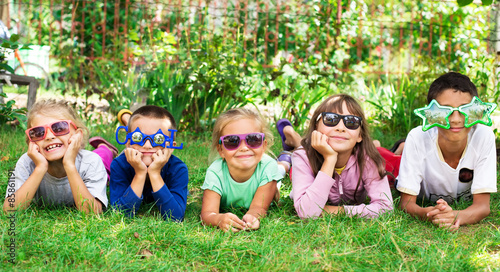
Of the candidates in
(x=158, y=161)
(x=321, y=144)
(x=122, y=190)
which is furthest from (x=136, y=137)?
(x=321, y=144)

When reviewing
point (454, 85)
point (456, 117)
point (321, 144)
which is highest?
point (454, 85)

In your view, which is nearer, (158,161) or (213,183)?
(158,161)

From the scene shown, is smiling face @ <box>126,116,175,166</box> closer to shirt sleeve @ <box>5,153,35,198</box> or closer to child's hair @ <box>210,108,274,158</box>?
child's hair @ <box>210,108,274,158</box>

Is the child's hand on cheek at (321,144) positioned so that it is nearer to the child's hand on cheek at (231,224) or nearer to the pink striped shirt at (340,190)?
the pink striped shirt at (340,190)

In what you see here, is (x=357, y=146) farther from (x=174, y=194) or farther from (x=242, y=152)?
(x=174, y=194)

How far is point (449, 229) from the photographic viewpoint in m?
3.09

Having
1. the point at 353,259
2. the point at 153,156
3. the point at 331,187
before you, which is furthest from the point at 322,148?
the point at 153,156

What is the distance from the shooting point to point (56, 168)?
3.37 metres

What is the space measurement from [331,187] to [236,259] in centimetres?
114

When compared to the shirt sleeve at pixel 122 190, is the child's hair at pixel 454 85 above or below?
above

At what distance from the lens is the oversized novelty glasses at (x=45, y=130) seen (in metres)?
3.22

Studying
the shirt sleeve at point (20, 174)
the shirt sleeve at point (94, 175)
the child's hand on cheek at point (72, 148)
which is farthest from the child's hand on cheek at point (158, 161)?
the shirt sleeve at point (20, 174)

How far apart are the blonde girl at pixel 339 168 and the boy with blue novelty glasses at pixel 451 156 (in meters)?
0.23

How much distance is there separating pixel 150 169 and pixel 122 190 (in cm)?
31
